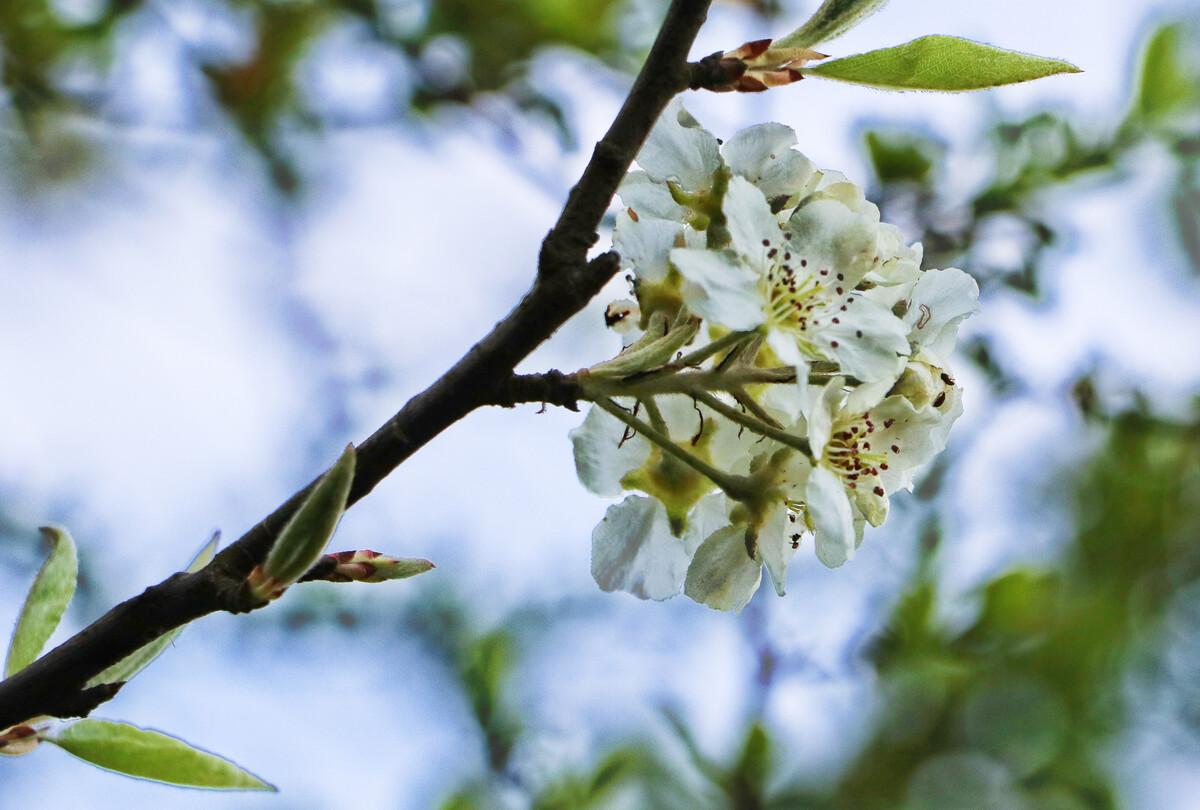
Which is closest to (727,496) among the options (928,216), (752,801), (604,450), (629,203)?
(604,450)

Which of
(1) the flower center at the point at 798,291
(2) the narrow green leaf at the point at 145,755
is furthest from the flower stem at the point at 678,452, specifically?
(2) the narrow green leaf at the point at 145,755

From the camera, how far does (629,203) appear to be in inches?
38.9

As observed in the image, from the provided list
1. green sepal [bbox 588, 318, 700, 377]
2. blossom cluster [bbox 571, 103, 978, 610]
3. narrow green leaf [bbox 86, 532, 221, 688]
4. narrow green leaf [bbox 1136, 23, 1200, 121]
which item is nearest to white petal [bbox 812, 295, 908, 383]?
blossom cluster [bbox 571, 103, 978, 610]

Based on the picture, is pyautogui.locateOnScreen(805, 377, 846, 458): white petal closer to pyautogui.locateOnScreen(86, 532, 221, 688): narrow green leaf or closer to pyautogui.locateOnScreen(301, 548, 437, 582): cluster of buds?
pyautogui.locateOnScreen(301, 548, 437, 582): cluster of buds

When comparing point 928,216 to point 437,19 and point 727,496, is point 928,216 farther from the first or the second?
point 727,496

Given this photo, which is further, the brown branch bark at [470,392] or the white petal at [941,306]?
the white petal at [941,306]

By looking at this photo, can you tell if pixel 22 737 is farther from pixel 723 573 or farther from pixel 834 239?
pixel 834 239

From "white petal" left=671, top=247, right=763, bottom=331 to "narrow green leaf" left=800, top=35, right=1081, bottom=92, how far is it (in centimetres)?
14

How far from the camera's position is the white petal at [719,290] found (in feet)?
2.63

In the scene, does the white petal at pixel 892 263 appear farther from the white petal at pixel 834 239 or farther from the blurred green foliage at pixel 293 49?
the blurred green foliage at pixel 293 49

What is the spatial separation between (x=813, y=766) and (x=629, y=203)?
132 cm

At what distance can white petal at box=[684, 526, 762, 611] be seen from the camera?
3.14 feet

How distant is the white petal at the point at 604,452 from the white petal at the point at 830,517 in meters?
0.15

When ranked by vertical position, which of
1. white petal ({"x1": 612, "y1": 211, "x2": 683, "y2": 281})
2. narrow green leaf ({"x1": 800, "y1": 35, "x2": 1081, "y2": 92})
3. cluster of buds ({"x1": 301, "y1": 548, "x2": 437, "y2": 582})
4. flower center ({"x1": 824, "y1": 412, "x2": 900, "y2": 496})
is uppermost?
narrow green leaf ({"x1": 800, "y1": 35, "x2": 1081, "y2": 92})
